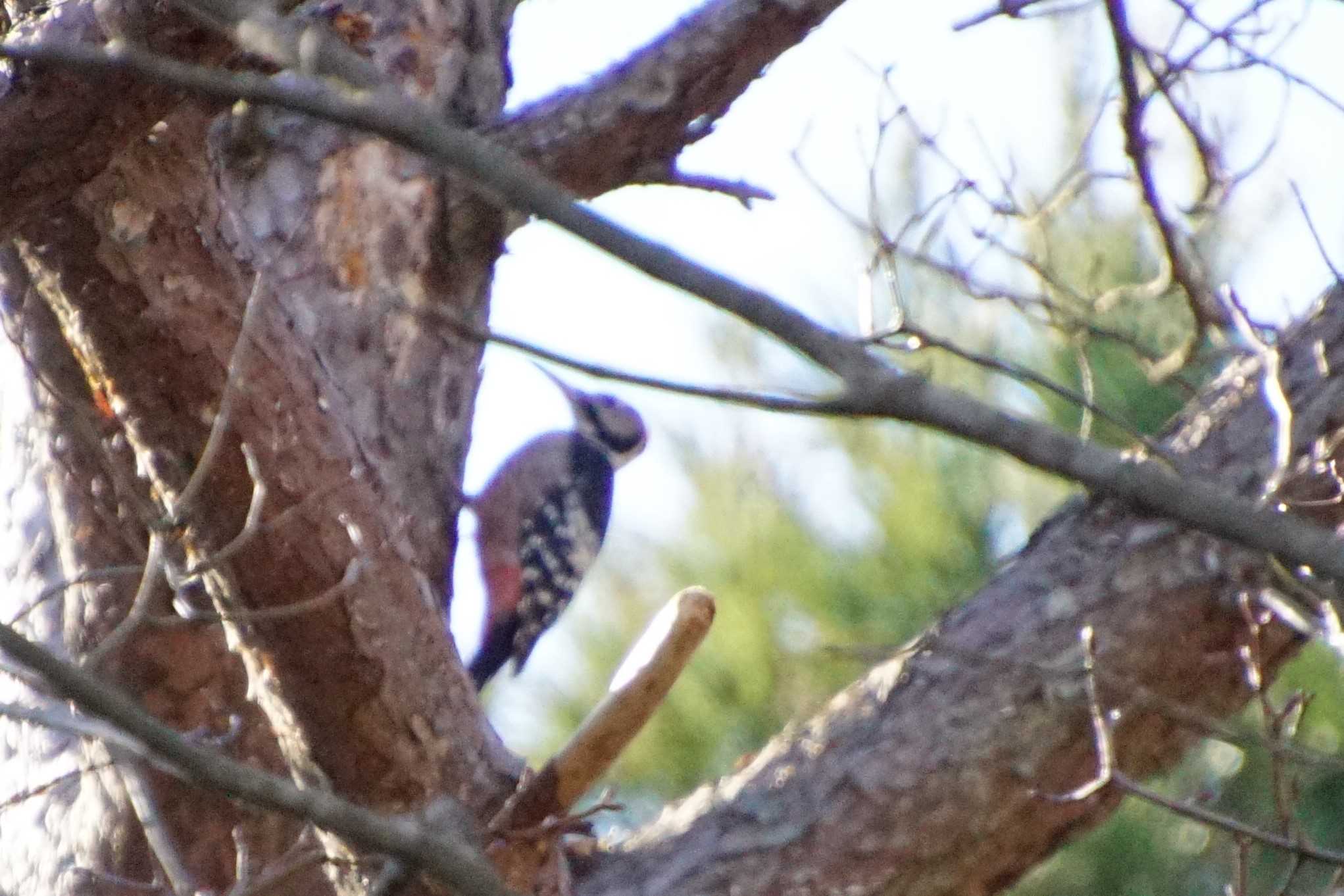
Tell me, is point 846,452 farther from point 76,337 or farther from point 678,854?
point 76,337

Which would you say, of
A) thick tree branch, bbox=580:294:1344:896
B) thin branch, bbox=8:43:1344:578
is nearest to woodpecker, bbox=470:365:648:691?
thick tree branch, bbox=580:294:1344:896

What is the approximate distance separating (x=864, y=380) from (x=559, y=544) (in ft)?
11.6

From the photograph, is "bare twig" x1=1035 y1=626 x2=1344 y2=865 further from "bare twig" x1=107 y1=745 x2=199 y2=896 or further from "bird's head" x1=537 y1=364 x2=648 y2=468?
"bird's head" x1=537 y1=364 x2=648 y2=468

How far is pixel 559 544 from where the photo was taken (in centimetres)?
447

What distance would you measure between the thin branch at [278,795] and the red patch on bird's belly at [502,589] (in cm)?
306

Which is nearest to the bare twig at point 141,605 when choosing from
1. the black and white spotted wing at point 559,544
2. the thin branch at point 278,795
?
the thin branch at point 278,795

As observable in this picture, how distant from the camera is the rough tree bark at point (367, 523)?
2.13m

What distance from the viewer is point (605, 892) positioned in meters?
2.56

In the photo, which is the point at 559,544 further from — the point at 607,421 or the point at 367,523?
the point at 367,523

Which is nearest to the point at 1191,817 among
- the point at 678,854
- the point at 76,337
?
the point at 678,854

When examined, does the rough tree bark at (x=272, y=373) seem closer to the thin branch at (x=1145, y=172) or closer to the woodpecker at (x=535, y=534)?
the thin branch at (x=1145, y=172)

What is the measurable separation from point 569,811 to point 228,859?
1.83ft

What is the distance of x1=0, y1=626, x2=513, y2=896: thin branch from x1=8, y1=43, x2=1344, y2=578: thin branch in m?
0.47

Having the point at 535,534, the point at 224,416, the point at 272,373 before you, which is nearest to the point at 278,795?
the point at 224,416
